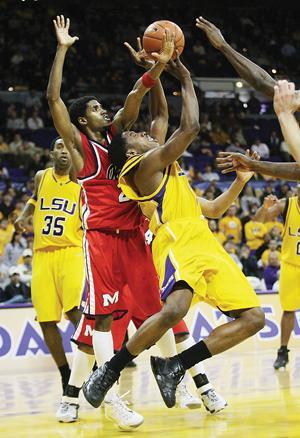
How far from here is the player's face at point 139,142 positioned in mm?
5531

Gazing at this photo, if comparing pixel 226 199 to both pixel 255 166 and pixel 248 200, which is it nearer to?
pixel 255 166

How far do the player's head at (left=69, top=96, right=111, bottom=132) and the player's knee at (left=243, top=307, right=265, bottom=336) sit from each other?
1.76 metres

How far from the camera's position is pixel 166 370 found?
16.8 ft

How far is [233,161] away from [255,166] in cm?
17

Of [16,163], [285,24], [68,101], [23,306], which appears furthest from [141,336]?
[285,24]

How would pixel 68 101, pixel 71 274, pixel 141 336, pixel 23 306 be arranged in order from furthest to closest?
pixel 68 101
pixel 23 306
pixel 71 274
pixel 141 336

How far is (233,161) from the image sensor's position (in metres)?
5.55

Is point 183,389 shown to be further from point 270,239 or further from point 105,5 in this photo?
point 105,5

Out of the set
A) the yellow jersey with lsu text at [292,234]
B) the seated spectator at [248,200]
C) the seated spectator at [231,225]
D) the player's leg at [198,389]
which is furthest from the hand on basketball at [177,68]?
the seated spectator at [248,200]

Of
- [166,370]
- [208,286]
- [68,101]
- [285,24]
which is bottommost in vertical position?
[166,370]

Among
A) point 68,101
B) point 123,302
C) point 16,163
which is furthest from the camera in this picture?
point 68,101

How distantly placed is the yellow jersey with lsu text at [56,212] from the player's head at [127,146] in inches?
65.2

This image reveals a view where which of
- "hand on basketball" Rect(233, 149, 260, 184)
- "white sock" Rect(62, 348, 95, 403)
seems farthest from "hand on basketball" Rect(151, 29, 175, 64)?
"white sock" Rect(62, 348, 95, 403)

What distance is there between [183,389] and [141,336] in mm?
1253
